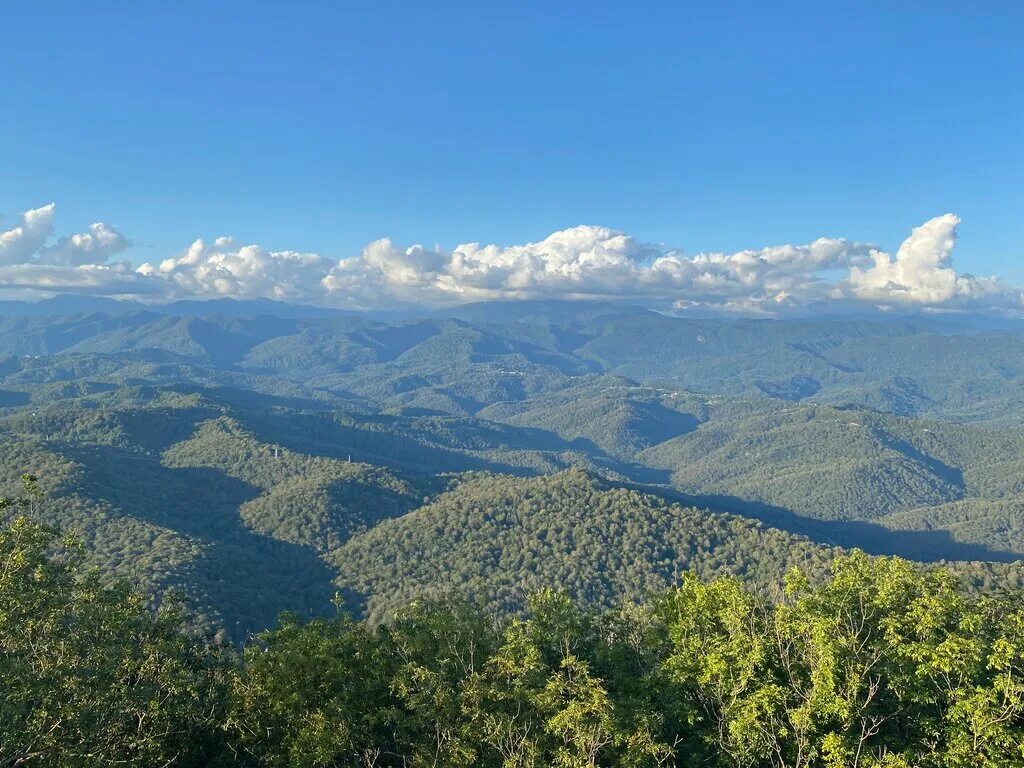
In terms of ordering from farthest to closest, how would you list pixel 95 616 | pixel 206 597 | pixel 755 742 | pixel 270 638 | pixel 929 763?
pixel 206 597 < pixel 270 638 < pixel 95 616 < pixel 755 742 < pixel 929 763

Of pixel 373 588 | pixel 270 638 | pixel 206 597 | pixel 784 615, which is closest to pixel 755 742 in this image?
pixel 784 615

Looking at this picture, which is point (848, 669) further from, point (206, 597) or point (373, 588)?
point (373, 588)

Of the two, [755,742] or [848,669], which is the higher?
[848,669]

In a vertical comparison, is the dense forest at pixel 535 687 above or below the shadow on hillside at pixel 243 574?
above

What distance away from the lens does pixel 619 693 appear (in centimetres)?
3375

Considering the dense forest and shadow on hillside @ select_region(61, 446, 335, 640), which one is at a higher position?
the dense forest

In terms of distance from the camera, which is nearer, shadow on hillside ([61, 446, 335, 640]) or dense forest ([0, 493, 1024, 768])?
dense forest ([0, 493, 1024, 768])

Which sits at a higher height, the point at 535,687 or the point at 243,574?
the point at 535,687

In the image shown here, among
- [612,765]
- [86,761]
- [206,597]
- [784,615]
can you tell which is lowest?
[206,597]

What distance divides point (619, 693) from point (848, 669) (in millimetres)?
11773

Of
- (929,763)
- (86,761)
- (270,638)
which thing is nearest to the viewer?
(86,761)

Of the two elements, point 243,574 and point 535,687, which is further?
point 243,574

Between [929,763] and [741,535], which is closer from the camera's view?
[929,763]

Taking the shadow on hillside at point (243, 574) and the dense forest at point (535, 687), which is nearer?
the dense forest at point (535, 687)
